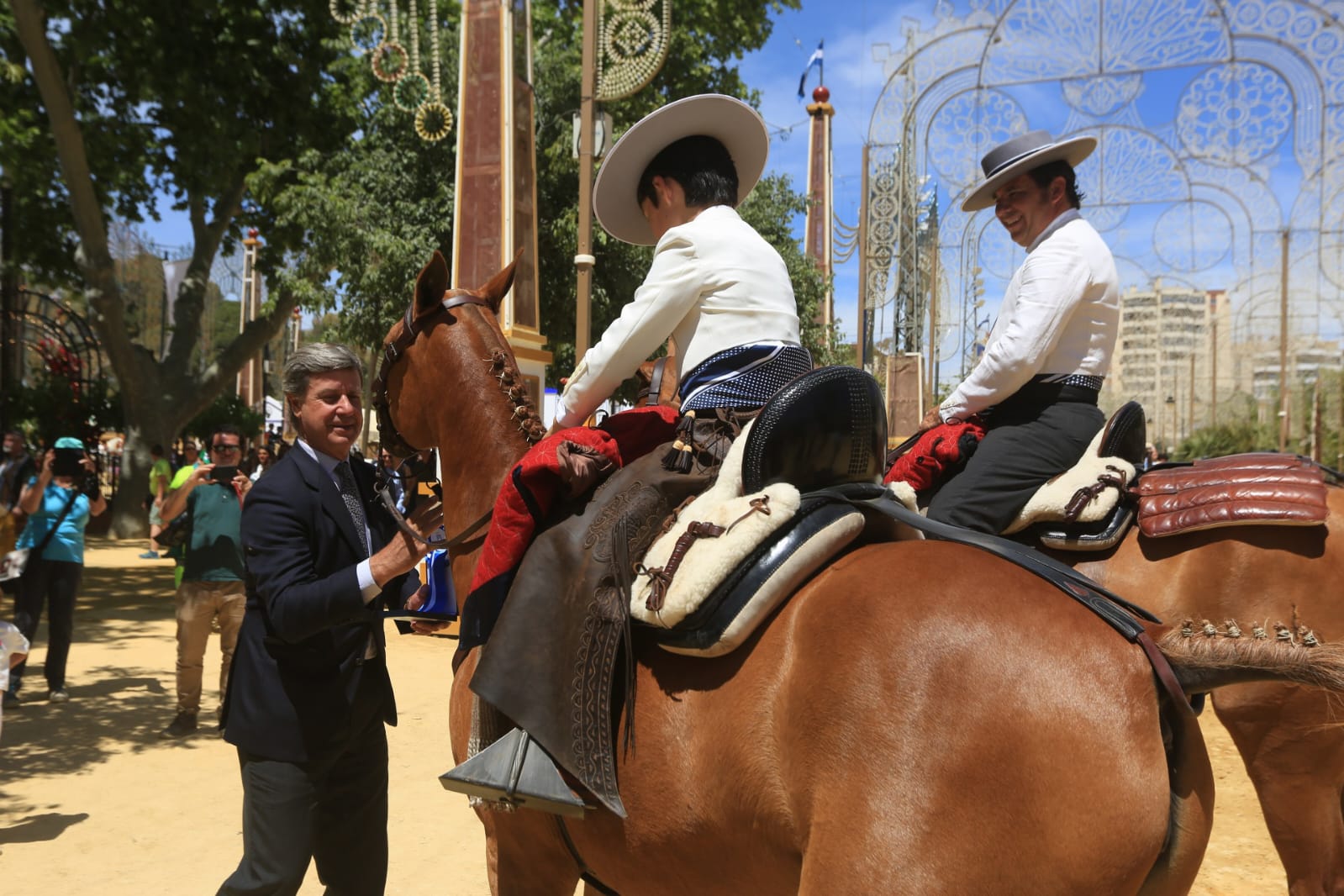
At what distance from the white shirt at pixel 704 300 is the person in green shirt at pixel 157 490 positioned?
6867 millimetres

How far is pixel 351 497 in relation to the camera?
11.4 feet

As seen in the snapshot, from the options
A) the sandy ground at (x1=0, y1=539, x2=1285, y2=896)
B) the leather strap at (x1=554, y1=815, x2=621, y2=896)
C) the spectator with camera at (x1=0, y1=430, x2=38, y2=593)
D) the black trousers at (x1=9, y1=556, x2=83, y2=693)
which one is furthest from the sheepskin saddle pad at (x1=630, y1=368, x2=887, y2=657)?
the black trousers at (x1=9, y1=556, x2=83, y2=693)

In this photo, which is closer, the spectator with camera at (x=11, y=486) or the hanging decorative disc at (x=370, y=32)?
the spectator with camera at (x=11, y=486)

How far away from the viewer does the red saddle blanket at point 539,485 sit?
2.56 meters

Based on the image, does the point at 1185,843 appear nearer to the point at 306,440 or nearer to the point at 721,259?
the point at 721,259

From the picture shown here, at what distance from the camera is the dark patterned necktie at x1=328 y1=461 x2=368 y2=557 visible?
11.1 ft

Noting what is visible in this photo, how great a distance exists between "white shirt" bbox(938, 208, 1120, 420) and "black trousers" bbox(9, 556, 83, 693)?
24.1 ft

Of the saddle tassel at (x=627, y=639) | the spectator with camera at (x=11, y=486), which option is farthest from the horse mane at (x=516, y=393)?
the spectator with camera at (x=11, y=486)

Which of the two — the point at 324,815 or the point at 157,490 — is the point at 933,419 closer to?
the point at 324,815

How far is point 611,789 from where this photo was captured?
2297mm

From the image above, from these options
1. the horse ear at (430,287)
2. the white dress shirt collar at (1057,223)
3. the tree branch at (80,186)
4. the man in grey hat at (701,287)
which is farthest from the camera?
the tree branch at (80,186)

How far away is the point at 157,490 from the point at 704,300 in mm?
12247

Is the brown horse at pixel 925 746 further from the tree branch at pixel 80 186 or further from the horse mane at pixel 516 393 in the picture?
the tree branch at pixel 80 186

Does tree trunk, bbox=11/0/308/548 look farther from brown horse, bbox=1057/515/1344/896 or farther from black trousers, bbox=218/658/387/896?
brown horse, bbox=1057/515/1344/896
